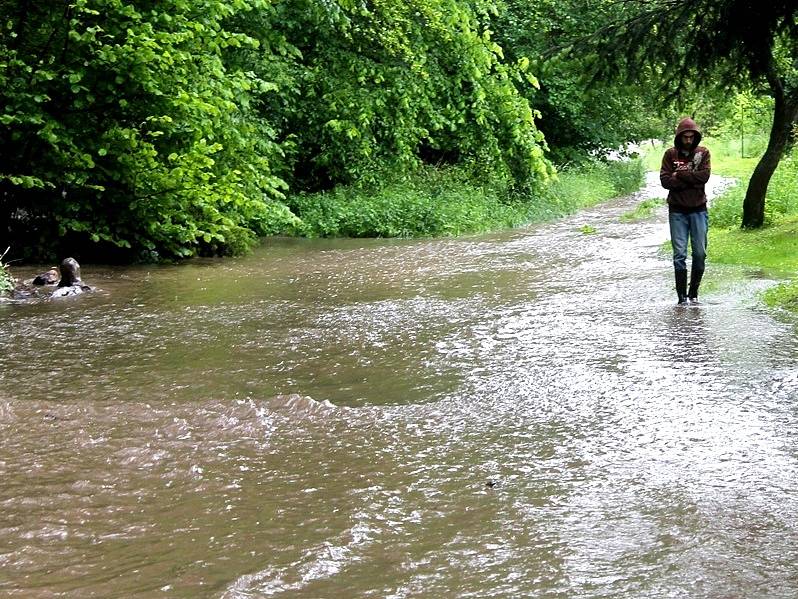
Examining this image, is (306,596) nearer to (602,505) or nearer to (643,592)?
(643,592)

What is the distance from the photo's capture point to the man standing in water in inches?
396

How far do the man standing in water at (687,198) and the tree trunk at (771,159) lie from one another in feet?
19.3

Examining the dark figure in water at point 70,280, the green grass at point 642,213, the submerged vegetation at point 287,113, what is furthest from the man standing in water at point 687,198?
the green grass at point 642,213

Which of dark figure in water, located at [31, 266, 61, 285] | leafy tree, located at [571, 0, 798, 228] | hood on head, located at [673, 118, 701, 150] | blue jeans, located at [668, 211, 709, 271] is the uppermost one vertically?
leafy tree, located at [571, 0, 798, 228]

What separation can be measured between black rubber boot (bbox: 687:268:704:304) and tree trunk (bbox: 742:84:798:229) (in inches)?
240

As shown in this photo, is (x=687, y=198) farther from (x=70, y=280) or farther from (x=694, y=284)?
(x=70, y=280)

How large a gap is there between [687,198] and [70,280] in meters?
8.04

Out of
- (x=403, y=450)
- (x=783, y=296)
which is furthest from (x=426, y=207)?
(x=403, y=450)

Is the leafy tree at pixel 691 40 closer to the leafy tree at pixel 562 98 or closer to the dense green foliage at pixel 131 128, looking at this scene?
the dense green foliage at pixel 131 128

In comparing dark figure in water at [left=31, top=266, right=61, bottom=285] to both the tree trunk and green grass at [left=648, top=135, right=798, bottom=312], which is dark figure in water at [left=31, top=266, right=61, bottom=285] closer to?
green grass at [left=648, top=135, right=798, bottom=312]

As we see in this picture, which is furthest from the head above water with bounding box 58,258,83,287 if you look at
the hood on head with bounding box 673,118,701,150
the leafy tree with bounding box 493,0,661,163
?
the leafy tree with bounding box 493,0,661,163

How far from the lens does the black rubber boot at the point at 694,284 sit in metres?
10.2

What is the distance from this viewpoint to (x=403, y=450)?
5590 millimetres

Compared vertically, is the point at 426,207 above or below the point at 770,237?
above
